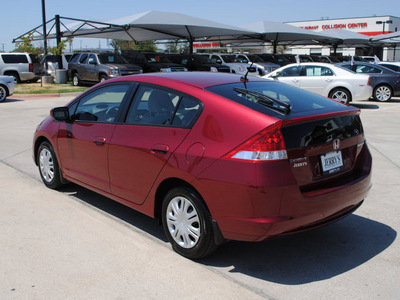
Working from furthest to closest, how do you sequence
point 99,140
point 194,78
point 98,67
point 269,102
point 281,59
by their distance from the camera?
point 281,59 → point 98,67 → point 99,140 → point 194,78 → point 269,102

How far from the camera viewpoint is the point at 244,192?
10.4 feet

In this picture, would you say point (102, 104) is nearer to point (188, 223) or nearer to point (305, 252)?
point (188, 223)

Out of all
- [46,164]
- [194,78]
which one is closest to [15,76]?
[46,164]

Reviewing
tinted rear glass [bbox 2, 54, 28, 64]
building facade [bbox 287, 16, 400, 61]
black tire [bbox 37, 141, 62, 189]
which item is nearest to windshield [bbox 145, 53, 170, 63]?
tinted rear glass [bbox 2, 54, 28, 64]

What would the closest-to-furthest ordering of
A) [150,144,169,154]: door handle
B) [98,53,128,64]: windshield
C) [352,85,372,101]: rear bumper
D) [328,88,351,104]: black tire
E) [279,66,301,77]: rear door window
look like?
[150,144,169,154]: door handle → [352,85,372,101]: rear bumper → [328,88,351,104]: black tire → [279,66,301,77]: rear door window → [98,53,128,64]: windshield

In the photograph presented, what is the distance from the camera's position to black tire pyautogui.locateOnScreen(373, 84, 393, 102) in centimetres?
1702

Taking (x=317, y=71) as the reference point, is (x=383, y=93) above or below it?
below

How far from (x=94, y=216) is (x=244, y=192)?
2250mm

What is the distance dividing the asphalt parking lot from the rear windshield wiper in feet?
4.39

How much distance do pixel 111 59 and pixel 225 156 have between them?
788 inches

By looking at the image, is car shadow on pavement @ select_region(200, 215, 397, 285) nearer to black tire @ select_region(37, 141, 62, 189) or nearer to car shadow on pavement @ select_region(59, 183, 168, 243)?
car shadow on pavement @ select_region(59, 183, 168, 243)

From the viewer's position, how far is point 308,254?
3.88 m

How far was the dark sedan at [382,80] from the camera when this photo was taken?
664 inches

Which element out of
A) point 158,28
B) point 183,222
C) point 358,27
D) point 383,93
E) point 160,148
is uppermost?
point 358,27
